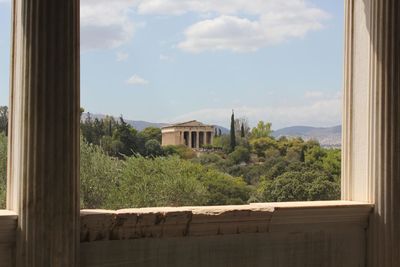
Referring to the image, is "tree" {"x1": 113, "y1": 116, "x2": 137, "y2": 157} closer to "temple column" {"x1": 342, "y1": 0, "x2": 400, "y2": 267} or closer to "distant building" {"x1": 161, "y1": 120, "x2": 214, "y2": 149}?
"distant building" {"x1": 161, "y1": 120, "x2": 214, "y2": 149}

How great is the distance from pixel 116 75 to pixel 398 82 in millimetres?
2406

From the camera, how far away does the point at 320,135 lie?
5652mm

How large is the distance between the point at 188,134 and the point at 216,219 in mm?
719

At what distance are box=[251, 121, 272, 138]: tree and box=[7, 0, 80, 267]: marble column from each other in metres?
1.63

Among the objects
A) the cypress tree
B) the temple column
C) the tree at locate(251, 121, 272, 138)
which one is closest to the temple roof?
the cypress tree

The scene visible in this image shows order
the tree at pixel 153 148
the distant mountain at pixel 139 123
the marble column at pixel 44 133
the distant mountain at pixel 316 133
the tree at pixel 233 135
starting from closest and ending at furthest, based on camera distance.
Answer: the marble column at pixel 44 133
the distant mountain at pixel 139 123
the tree at pixel 153 148
the tree at pixel 233 135
the distant mountain at pixel 316 133

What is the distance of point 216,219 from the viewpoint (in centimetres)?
487

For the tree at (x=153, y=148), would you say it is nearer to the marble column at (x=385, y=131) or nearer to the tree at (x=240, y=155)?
the tree at (x=240, y=155)

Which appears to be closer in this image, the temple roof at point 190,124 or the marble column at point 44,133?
the marble column at point 44,133

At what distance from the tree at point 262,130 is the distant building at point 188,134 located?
0.40 m

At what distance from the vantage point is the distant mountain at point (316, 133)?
217 inches

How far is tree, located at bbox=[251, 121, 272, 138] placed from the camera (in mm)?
5391

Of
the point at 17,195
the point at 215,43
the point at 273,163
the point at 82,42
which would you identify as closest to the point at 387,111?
the point at 273,163

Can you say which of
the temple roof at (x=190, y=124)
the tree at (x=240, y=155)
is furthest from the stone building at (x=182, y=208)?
the temple roof at (x=190, y=124)
